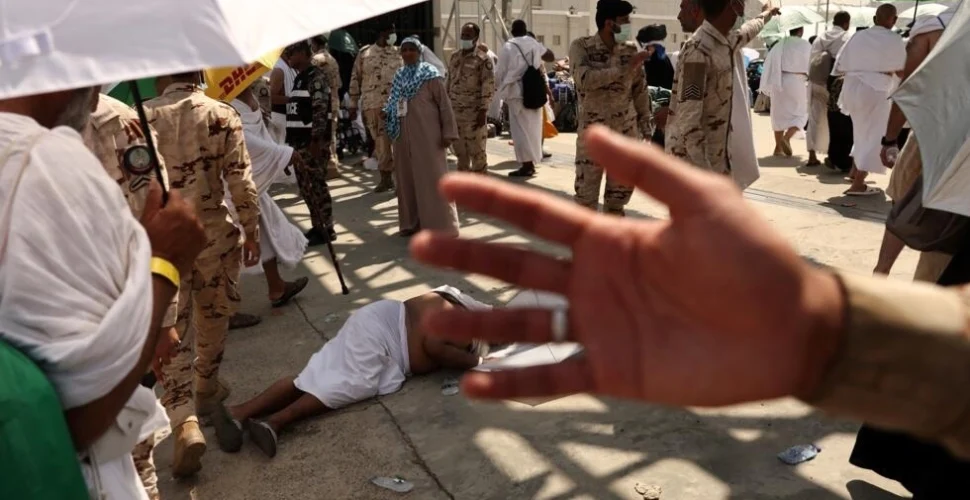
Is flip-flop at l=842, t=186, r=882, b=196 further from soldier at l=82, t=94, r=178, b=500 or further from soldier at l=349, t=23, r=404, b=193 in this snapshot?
soldier at l=82, t=94, r=178, b=500

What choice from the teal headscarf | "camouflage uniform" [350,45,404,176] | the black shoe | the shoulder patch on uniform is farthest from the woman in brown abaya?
the black shoe

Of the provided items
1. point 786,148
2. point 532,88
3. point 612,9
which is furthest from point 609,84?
point 786,148

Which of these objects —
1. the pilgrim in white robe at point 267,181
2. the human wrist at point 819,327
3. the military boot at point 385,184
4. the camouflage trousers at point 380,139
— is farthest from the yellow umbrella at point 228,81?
the military boot at point 385,184

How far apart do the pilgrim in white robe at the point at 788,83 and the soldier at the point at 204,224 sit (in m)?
7.84

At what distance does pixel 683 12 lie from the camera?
501 cm

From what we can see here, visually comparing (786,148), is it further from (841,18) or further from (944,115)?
(944,115)

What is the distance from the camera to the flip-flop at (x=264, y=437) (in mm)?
3045

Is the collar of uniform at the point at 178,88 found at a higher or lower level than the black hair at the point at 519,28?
lower

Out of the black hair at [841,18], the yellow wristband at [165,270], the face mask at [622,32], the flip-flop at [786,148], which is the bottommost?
the flip-flop at [786,148]

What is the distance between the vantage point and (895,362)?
0.84m

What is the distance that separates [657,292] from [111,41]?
1.01 m

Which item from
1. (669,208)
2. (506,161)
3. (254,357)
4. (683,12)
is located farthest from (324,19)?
(506,161)

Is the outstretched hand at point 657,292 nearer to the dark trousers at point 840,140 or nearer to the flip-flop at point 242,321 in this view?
the flip-flop at point 242,321

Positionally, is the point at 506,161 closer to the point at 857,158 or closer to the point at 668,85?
the point at 668,85
